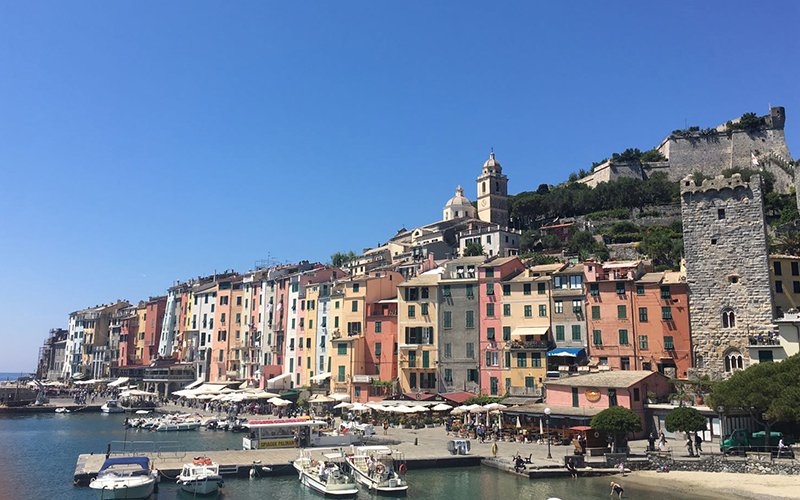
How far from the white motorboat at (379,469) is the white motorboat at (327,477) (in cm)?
71

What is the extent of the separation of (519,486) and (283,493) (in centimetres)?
1273

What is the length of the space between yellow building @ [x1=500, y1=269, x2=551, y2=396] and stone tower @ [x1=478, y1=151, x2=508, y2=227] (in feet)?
247

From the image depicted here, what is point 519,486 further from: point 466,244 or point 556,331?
point 466,244

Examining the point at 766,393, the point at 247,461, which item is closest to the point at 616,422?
the point at 766,393

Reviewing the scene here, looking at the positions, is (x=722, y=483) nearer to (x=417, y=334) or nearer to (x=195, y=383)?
(x=417, y=334)

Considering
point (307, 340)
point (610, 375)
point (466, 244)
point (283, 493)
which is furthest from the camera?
point (466, 244)

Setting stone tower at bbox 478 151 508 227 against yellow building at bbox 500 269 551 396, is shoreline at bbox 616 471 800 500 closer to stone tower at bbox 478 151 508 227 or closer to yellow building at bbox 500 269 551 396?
yellow building at bbox 500 269 551 396

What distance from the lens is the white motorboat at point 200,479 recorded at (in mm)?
33469

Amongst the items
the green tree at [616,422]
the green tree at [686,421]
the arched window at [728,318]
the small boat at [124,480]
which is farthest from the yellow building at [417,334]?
the small boat at [124,480]

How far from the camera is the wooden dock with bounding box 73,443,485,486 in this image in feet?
120

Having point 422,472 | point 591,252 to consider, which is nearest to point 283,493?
point 422,472

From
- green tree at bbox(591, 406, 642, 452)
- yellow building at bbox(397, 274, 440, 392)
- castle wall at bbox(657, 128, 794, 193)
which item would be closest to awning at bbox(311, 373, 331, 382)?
yellow building at bbox(397, 274, 440, 392)

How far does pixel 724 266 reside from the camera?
50406mm

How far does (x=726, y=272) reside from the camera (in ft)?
165
